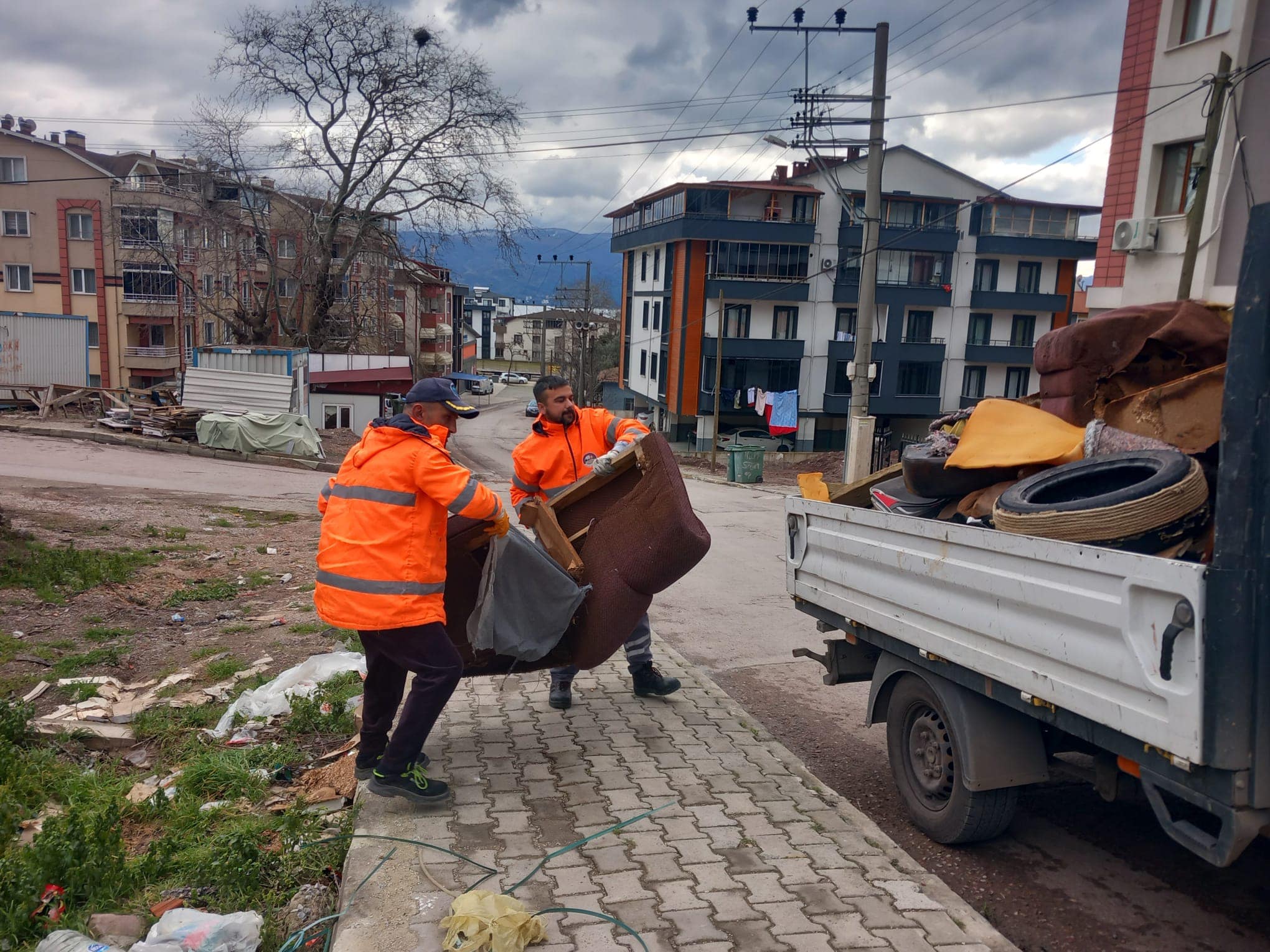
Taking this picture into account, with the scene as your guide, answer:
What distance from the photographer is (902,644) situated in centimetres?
409

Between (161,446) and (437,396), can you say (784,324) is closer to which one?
(161,446)

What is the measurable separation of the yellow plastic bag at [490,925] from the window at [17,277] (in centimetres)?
4856

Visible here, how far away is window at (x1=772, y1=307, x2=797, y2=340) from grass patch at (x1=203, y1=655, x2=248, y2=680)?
130 feet

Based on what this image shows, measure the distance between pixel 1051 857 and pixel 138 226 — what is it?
43204 mm

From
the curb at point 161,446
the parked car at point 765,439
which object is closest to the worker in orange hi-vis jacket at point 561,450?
the curb at point 161,446

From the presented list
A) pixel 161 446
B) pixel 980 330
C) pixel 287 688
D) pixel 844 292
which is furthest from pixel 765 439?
pixel 287 688

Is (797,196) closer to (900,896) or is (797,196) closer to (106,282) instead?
(106,282)

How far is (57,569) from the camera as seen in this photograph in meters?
7.91

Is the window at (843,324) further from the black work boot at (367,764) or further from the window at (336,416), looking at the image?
the black work boot at (367,764)

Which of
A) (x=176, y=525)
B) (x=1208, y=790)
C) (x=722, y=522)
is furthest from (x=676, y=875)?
(x=722, y=522)

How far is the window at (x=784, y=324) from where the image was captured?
145 feet

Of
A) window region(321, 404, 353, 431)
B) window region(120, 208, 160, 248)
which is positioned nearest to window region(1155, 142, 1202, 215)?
window region(321, 404, 353, 431)

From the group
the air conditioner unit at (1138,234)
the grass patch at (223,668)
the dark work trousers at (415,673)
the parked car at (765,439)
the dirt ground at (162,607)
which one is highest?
the air conditioner unit at (1138,234)

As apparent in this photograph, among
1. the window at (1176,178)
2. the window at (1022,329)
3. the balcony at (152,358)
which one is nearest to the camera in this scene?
the window at (1176,178)
